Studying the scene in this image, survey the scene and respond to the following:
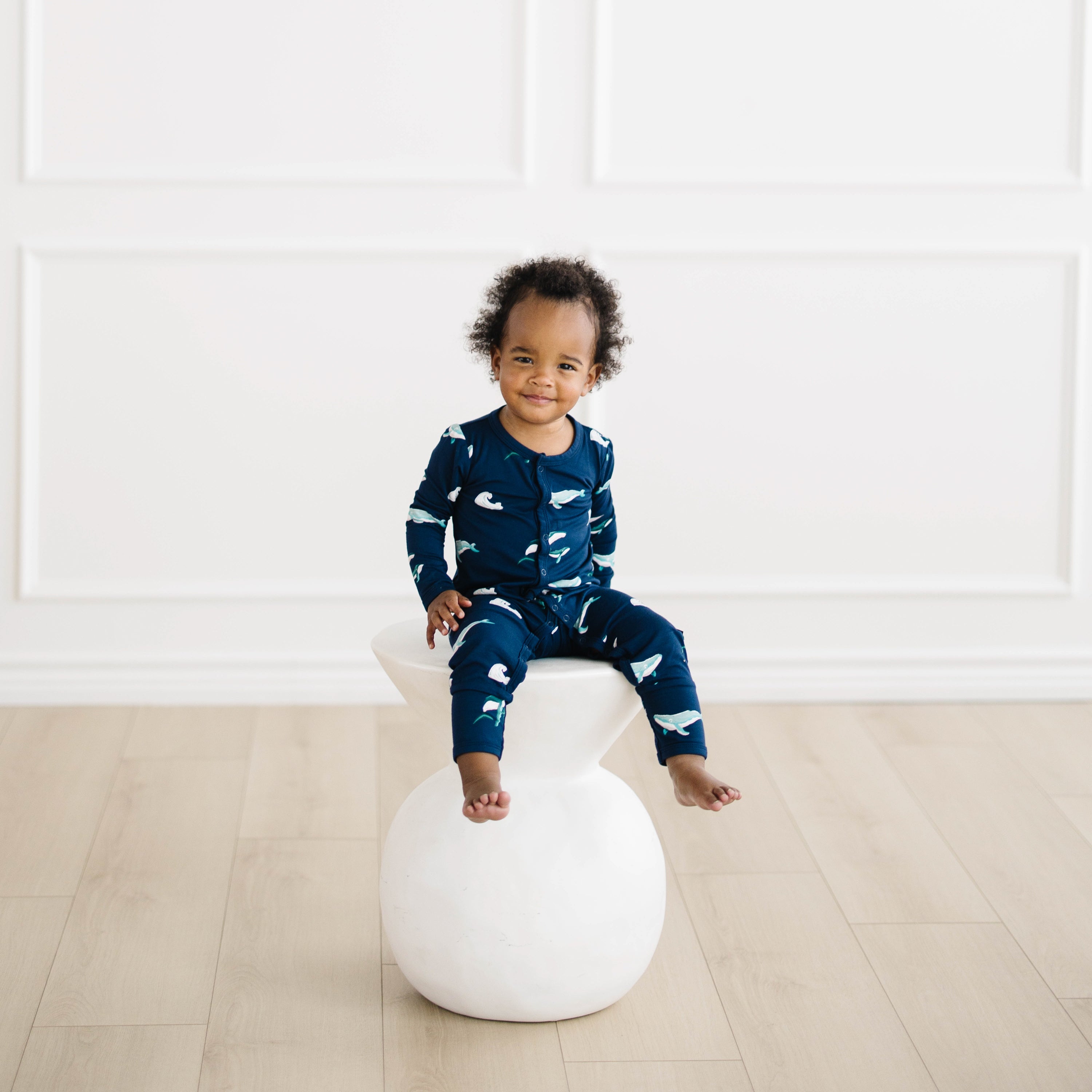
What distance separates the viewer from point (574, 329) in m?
1.44

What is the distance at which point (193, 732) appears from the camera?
2309 mm

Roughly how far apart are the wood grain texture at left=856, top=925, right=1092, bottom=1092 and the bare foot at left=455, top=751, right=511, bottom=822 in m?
0.53

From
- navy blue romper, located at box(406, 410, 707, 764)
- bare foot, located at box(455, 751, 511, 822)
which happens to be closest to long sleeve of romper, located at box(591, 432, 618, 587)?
navy blue romper, located at box(406, 410, 707, 764)

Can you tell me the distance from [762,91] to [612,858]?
1.54 m

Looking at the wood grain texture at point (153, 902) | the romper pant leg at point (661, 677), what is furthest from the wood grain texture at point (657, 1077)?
the wood grain texture at point (153, 902)

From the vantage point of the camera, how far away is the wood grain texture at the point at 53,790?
1.74 m

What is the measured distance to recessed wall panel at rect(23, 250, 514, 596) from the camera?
2.36 m

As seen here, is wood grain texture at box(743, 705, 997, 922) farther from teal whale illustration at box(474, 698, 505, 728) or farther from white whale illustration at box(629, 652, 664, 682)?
teal whale illustration at box(474, 698, 505, 728)

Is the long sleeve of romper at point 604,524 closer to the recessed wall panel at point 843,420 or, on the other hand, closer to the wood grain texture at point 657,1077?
the wood grain texture at point 657,1077

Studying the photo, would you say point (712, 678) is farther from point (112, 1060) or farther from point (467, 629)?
point (112, 1060)

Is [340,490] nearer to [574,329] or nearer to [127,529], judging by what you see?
[127,529]

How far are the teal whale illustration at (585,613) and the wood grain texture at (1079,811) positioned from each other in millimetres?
913

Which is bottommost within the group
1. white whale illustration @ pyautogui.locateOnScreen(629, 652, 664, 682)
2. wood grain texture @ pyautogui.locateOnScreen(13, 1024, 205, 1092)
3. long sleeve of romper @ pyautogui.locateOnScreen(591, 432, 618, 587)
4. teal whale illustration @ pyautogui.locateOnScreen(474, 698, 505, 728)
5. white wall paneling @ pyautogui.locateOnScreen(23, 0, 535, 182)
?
wood grain texture @ pyautogui.locateOnScreen(13, 1024, 205, 1092)

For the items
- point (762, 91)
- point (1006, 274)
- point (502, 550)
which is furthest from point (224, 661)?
point (1006, 274)
